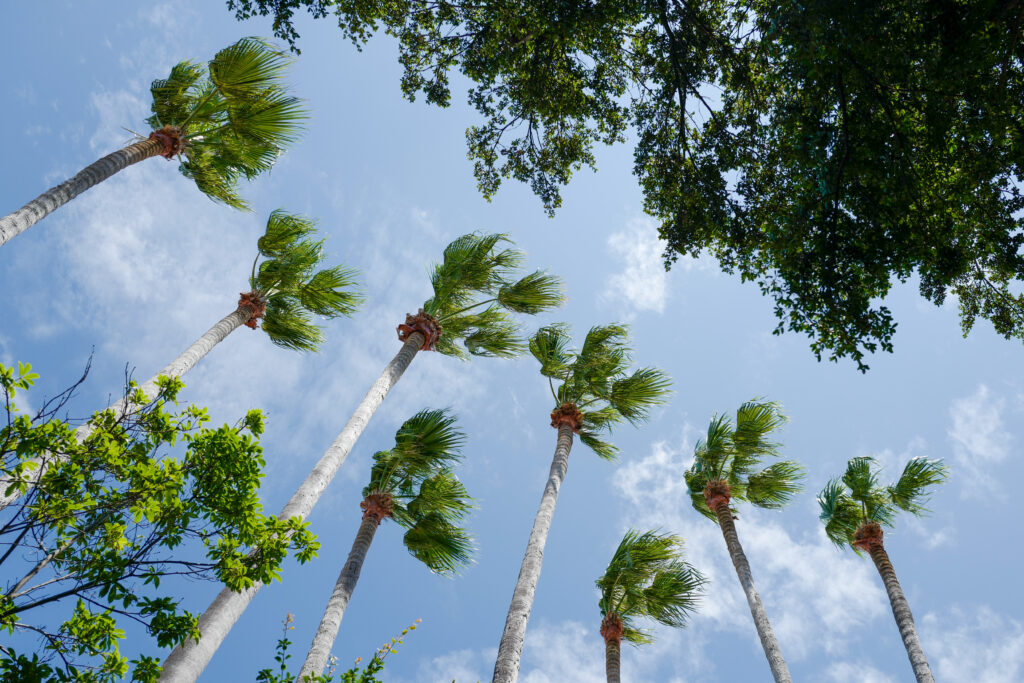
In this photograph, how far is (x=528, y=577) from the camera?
9086mm

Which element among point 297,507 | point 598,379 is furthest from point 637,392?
point 297,507

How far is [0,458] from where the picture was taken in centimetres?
440

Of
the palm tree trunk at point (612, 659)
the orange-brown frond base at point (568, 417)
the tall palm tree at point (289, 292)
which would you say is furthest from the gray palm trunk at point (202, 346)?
the palm tree trunk at point (612, 659)

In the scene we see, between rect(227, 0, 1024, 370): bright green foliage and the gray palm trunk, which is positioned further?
the gray palm trunk

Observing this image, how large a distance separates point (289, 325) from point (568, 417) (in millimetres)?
7034

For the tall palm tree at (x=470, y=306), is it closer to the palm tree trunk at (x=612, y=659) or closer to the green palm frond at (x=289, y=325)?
the green palm frond at (x=289, y=325)

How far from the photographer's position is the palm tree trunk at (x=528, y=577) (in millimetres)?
7695

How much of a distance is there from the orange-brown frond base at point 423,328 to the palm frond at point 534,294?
5.50ft

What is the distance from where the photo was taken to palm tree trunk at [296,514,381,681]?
822cm

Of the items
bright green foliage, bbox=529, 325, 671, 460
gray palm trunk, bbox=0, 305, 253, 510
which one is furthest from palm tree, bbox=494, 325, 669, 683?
gray palm trunk, bbox=0, 305, 253, 510

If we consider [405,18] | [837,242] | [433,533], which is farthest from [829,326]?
[405,18]

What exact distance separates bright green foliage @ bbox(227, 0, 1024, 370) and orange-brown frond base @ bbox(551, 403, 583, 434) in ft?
16.4

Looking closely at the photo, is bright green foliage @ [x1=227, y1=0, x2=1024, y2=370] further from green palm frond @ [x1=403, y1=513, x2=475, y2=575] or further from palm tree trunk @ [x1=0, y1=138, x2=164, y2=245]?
green palm frond @ [x1=403, y1=513, x2=475, y2=575]

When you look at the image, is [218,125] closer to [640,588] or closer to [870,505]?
[640,588]
